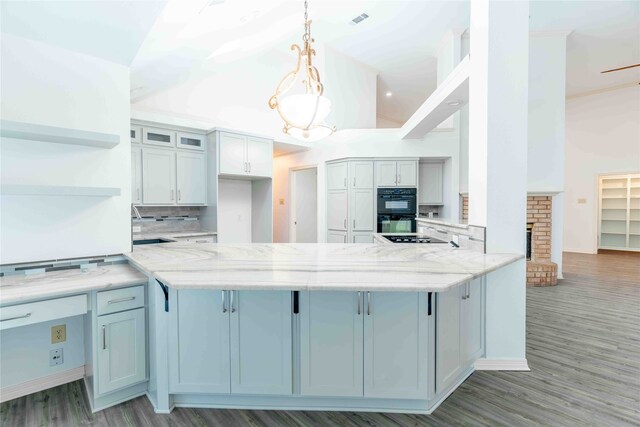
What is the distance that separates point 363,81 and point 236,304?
608 centimetres

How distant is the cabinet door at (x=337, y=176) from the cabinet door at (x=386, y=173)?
0.61m

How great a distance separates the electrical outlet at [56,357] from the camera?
2260 millimetres

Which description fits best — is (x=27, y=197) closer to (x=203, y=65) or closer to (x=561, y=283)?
(x=203, y=65)

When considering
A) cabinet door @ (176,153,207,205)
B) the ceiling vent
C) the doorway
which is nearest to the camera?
cabinet door @ (176,153,207,205)

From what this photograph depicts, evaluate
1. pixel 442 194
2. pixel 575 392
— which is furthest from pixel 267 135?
pixel 575 392

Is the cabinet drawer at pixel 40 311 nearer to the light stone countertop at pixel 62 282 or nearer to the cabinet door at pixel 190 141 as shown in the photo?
the light stone countertop at pixel 62 282

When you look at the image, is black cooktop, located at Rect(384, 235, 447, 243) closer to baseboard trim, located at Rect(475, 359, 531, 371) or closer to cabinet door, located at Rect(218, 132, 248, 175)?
baseboard trim, located at Rect(475, 359, 531, 371)

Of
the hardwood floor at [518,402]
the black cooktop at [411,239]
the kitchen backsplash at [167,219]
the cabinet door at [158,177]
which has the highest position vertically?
the cabinet door at [158,177]

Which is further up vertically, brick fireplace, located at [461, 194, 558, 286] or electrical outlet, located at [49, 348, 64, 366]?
brick fireplace, located at [461, 194, 558, 286]

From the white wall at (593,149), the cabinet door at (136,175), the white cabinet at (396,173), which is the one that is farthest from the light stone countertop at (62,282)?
the white wall at (593,149)

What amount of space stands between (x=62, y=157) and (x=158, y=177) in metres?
2.22

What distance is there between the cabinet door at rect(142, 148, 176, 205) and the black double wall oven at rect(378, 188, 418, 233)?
3466 millimetres

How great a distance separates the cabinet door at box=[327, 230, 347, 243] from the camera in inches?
237

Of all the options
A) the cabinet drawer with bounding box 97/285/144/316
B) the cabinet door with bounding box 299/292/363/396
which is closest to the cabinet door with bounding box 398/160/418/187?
the cabinet door with bounding box 299/292/363/396
